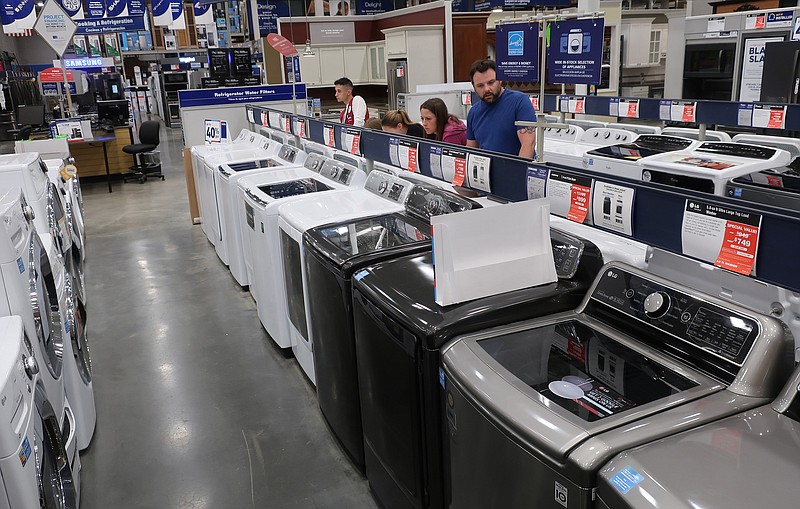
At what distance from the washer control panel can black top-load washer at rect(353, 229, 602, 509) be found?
0.66ft

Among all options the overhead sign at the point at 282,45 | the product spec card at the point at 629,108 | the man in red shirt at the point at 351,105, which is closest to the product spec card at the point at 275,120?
the overhead sign at the point at 282,45

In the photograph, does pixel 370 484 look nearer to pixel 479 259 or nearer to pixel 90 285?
pixel 479 259

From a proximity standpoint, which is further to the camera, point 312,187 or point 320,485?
point 312,187

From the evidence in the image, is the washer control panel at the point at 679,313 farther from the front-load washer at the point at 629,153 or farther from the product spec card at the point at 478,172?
the front-load washer at the point at 629,153

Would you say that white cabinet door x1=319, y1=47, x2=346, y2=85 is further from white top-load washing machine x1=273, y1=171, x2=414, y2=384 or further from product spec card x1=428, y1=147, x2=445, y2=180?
product spec card x1=428, y1=147, x2=445, y2=180

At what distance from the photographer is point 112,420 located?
363cm

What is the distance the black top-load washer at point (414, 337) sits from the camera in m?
2.08

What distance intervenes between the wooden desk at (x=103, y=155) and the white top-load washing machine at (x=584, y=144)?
26.3 feet

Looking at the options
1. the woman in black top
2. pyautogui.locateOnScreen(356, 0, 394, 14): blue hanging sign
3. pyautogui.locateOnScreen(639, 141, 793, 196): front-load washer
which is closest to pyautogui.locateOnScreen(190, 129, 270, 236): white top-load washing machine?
the woman in black top

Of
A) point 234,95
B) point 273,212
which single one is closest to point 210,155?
point 234,95

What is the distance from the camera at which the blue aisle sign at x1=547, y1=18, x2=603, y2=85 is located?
2369 mm

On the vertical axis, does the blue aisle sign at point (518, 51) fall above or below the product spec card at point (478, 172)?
above

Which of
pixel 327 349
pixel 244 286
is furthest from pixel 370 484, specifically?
pixel 244 286

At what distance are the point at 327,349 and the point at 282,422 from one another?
756mm
